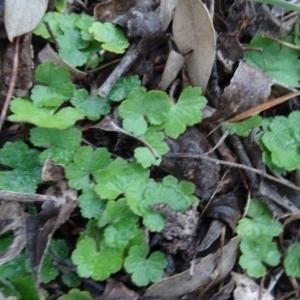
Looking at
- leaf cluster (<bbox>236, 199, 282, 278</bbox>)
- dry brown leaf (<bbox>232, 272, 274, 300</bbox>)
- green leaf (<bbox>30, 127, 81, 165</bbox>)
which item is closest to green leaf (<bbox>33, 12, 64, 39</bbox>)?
green leaf (<bbox>30, 127, 81, 165</bbox>)

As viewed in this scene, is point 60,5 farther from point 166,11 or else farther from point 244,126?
point 244,126

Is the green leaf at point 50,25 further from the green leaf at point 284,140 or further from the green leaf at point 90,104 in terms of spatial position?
the green leaf at point 284,140

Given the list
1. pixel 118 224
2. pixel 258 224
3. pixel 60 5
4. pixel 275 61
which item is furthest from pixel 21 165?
pixel 275 61

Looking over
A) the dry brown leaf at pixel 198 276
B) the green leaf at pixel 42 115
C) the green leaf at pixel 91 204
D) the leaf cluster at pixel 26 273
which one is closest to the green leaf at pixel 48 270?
the leaf cluster at pixel 26 273

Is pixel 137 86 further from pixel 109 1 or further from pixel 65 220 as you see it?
pixel 65 220

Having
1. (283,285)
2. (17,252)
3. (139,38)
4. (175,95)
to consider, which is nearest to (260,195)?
(283,285)

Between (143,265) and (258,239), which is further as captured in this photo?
(258,239)
